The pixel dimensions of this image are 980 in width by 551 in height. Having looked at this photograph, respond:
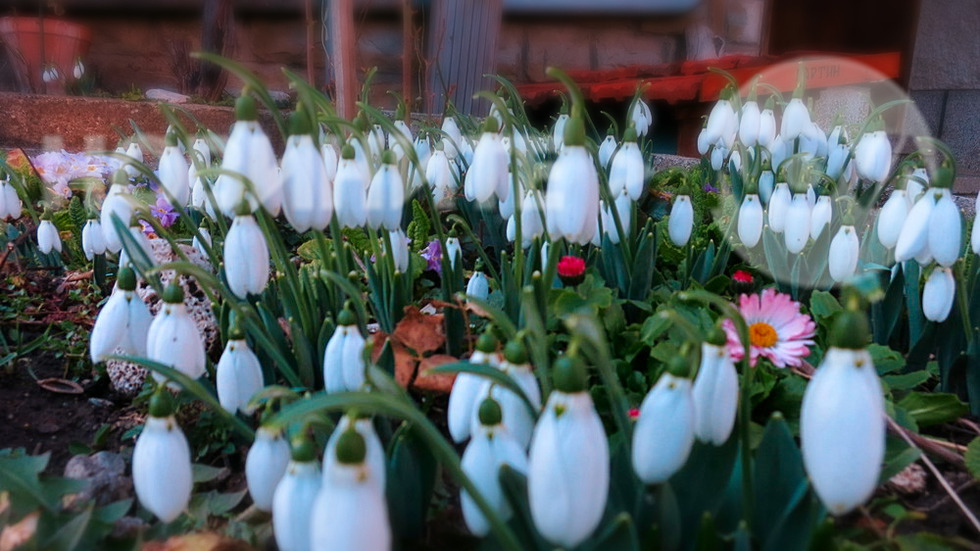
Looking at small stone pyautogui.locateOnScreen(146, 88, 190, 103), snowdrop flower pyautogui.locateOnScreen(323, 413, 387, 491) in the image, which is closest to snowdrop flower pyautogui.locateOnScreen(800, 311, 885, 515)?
snowdrop flower pyautogui.locateOnScreen(323, 413, 387, 491)

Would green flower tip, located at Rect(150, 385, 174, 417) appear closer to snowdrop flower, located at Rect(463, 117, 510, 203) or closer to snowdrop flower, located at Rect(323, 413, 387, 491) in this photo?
snowdrop flower, located at Rect(323, 413, 387, 491)

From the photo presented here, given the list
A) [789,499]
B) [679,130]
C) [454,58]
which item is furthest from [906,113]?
[789,499]

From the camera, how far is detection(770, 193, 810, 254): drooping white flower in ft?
5.34

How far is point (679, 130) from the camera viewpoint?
4629 millimetres

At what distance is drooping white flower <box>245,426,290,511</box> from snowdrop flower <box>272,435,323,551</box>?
130mm

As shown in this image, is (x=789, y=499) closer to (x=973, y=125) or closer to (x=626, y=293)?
(x=626, y=293)

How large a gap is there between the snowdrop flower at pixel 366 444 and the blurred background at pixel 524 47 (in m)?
3.28

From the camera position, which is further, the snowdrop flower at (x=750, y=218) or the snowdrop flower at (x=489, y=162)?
the snowdrop flower at (x=750, y=218)

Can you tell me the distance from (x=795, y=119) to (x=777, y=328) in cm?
113

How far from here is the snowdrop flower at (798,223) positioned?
1628mm

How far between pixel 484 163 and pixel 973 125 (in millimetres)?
3988

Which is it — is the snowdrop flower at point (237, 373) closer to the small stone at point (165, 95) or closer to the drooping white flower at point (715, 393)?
the drooping white flower at point (715, 393)

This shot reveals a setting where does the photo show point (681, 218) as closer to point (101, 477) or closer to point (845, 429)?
point (845, 429)

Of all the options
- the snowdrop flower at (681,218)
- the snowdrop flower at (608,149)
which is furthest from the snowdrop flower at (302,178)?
the snowdrop flower at (608,149)
